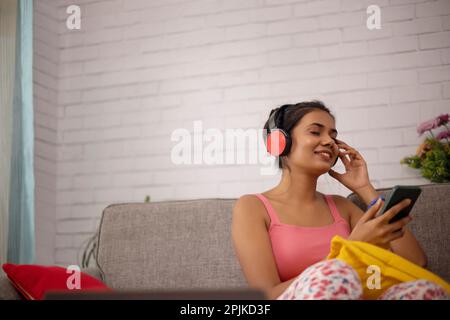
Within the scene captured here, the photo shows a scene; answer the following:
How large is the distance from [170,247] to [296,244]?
449mm

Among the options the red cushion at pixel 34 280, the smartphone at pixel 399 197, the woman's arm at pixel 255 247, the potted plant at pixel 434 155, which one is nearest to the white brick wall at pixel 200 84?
the potted plant at pixel 434 155

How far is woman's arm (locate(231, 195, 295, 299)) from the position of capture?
162cm

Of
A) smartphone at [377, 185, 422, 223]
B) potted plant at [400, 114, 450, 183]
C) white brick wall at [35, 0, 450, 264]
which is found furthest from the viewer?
white brick wall at [35, 0, 450, 264]

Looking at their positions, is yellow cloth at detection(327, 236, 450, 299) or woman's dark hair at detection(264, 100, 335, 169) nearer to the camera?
yellow cloth at detection(327, 236, 450, 299)

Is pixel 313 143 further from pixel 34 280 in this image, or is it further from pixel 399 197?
pixel 34 280

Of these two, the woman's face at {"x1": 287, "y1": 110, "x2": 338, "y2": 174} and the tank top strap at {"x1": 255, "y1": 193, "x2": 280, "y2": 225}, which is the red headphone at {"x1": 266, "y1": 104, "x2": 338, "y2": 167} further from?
the tank top strap at {"x1": 255, "y1": 193, "x2": 280, "y2": 225}

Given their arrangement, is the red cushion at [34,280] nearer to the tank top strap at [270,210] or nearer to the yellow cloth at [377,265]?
the tank top strap at [270,210]

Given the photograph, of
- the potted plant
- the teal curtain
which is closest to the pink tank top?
the potted plant

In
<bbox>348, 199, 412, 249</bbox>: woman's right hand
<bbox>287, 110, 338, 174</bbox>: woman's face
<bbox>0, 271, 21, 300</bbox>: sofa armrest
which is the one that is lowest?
<bbox>0, 271, 21, 300</bbox>: sofa armrest

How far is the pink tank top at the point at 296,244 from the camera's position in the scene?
5.72 ft

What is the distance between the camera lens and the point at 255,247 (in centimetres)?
168

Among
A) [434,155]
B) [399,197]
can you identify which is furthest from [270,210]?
[434,155]

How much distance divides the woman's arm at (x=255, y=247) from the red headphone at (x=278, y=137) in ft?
0.63

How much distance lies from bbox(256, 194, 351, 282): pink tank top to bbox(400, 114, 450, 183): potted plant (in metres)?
0.92
